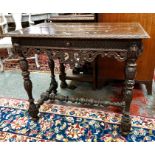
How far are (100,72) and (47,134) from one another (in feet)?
3.23

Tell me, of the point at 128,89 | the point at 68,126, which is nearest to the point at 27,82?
the point at 68,126

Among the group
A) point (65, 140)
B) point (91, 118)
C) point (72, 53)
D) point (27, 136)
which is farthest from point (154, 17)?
point (27, 136)

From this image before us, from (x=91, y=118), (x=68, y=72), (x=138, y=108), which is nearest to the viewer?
(x=91, y=118)

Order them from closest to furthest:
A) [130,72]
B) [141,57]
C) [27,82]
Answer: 1. [130,72]
2. [27,82]
3. [141,57]

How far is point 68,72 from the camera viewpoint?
250 centimetres

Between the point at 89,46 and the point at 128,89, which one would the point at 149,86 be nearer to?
the point at 128,89

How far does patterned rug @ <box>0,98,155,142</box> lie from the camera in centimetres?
155

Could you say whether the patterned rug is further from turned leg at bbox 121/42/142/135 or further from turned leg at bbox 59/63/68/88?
turned leg at bbox 59/63/68/88

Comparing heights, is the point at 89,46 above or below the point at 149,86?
above

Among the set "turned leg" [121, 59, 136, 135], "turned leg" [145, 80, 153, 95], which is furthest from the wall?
"turned leg" [121, 59, 136, 135]

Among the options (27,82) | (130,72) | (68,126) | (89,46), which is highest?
(89,46)

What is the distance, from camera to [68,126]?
1687mm

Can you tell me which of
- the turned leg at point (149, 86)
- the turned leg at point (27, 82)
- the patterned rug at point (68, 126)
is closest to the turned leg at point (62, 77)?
the patterned rug at point (68, 126)
